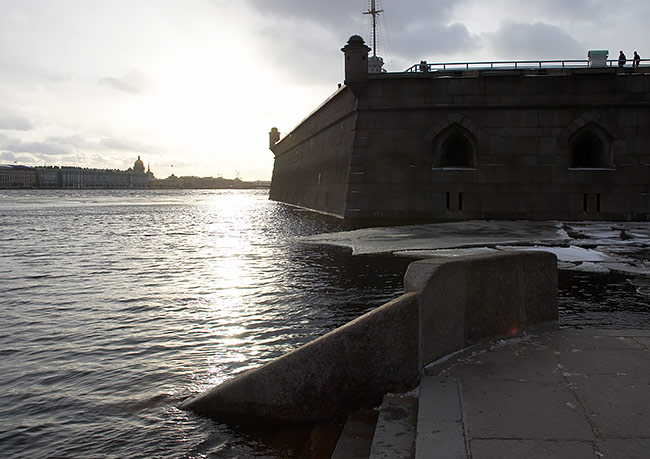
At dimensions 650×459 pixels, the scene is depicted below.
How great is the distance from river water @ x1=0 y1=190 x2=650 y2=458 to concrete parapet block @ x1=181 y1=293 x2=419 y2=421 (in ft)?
1.31

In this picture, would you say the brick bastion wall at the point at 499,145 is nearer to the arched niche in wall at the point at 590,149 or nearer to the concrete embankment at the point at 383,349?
the arched niche in wall at the point at 590,149

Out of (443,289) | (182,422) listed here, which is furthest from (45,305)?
(443,289)

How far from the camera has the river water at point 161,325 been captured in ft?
14.0

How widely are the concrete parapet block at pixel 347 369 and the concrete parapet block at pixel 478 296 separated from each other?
0.18 m

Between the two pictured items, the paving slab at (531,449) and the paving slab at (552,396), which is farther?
the paving slab at (552,396)

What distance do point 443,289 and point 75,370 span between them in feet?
13.2

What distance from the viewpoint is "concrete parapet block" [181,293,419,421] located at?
376cm

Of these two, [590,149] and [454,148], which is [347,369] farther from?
[590,149]

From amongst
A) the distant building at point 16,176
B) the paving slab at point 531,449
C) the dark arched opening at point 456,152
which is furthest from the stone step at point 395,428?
the distant building at point 16,176

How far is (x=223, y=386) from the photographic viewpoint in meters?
4.36

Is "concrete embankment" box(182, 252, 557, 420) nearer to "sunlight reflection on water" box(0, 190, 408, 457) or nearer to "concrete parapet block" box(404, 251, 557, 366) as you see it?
"concrete parapet block" box(404, 251, 557, 366)

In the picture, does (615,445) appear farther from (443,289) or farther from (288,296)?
(288,296)

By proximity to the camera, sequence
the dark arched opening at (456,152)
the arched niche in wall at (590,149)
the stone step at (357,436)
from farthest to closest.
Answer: the dark arched opening at (456,152), the arched niche in wall at (590,149), the stone step at (357,436)

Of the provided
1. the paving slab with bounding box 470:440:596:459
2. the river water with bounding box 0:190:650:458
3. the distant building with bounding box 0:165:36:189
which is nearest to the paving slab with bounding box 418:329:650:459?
the paving slab with bounding box 470:440:596:459
